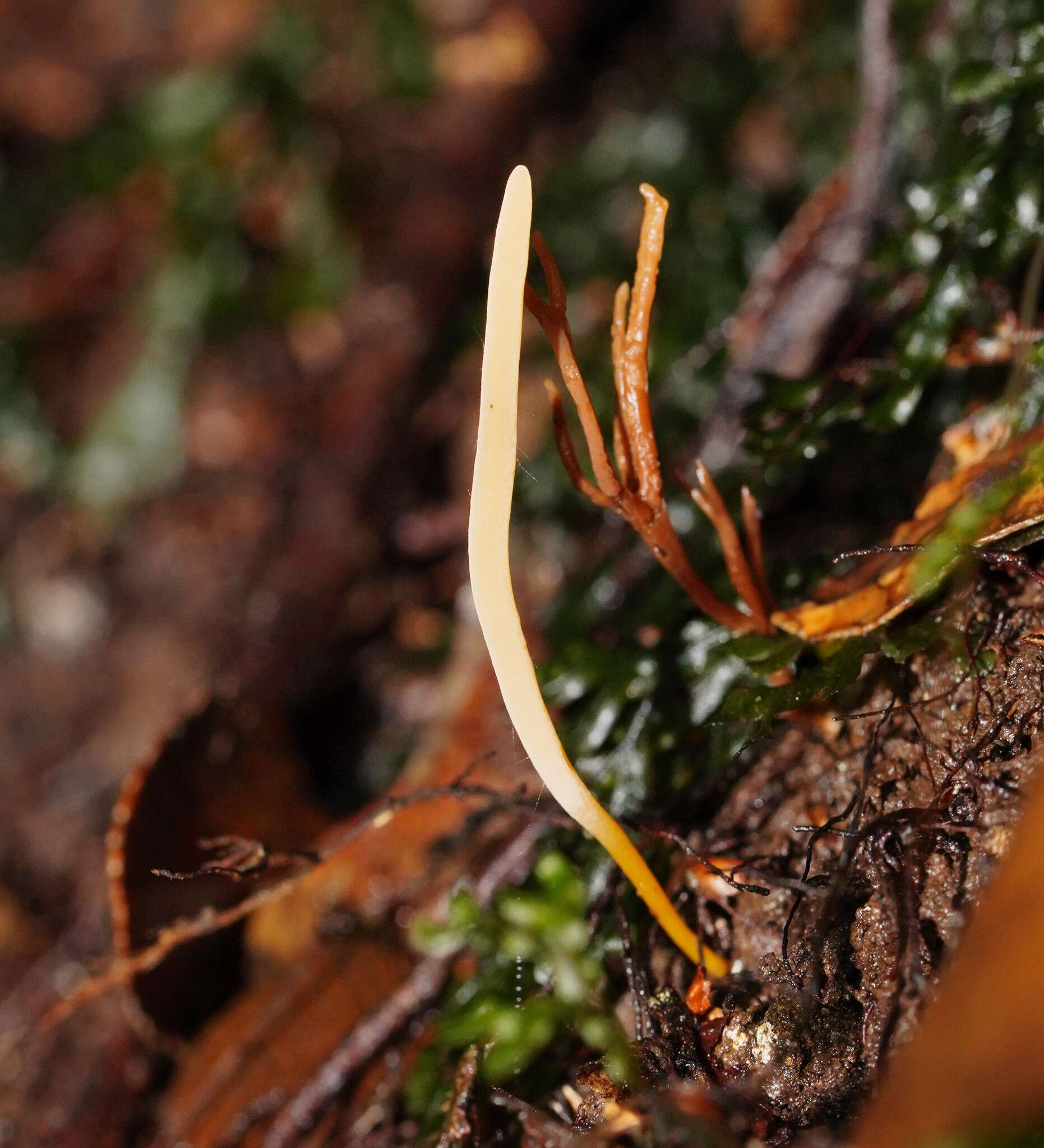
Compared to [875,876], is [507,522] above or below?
above

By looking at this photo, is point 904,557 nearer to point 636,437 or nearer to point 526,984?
point 636,437

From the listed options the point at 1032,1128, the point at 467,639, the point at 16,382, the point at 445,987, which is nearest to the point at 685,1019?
the point at 1032,1128

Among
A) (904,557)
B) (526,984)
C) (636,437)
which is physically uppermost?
(636,437)

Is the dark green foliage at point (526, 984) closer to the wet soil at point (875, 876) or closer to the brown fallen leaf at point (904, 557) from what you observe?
the wet soil at point (875, 876)

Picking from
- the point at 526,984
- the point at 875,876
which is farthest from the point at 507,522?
the point at 526,984

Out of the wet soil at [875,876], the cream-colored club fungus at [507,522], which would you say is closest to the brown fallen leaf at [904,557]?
the wet soil at [875,876]

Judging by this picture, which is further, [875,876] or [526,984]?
[526,984]

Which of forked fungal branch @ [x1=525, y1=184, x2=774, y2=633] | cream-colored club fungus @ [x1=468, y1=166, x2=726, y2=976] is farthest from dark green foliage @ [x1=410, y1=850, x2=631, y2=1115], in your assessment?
forked fungal branch @ [x1=525, y1=184, x2=774, y2=633]
